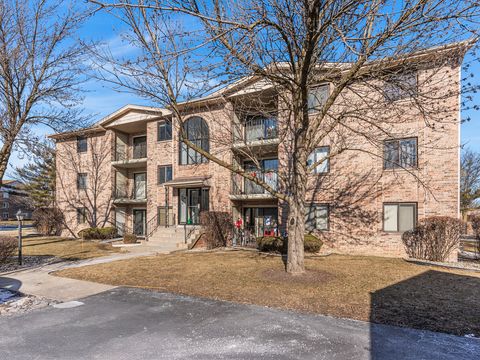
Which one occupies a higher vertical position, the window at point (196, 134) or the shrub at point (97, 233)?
the window at point (196, 134)

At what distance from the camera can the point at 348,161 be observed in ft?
49.4

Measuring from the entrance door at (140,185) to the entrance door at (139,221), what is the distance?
1230 millimetres

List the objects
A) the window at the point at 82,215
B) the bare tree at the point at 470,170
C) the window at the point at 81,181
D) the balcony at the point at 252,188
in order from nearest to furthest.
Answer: the balcony at the point at 252,188 < the window at the point at 82,215 < the window at the point at 81,181 < the bare tree at the point at 470,170

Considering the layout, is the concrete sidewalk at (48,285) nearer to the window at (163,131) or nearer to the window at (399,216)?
the window at (399,216)

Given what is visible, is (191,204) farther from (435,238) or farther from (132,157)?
(435,238)

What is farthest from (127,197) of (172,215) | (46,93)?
(46,93)

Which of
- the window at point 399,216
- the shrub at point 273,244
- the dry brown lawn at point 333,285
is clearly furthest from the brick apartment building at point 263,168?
the dry brown lawn at point 333,285

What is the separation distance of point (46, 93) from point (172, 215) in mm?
10287

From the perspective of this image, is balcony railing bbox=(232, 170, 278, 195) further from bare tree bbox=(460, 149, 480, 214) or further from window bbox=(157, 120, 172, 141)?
bare tree bbox=(460, 149, 480, 214)

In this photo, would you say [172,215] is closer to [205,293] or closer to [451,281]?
[205,293]

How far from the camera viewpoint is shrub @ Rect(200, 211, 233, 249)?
56.0ft

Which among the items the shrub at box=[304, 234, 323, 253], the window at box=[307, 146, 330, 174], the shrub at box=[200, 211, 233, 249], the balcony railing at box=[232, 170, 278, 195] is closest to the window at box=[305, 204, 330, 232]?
the shrub at box=[304, 234, 323, 253]

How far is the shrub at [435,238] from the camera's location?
1237 cm

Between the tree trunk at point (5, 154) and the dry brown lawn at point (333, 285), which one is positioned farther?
the tree trunk at point (5, 154)
